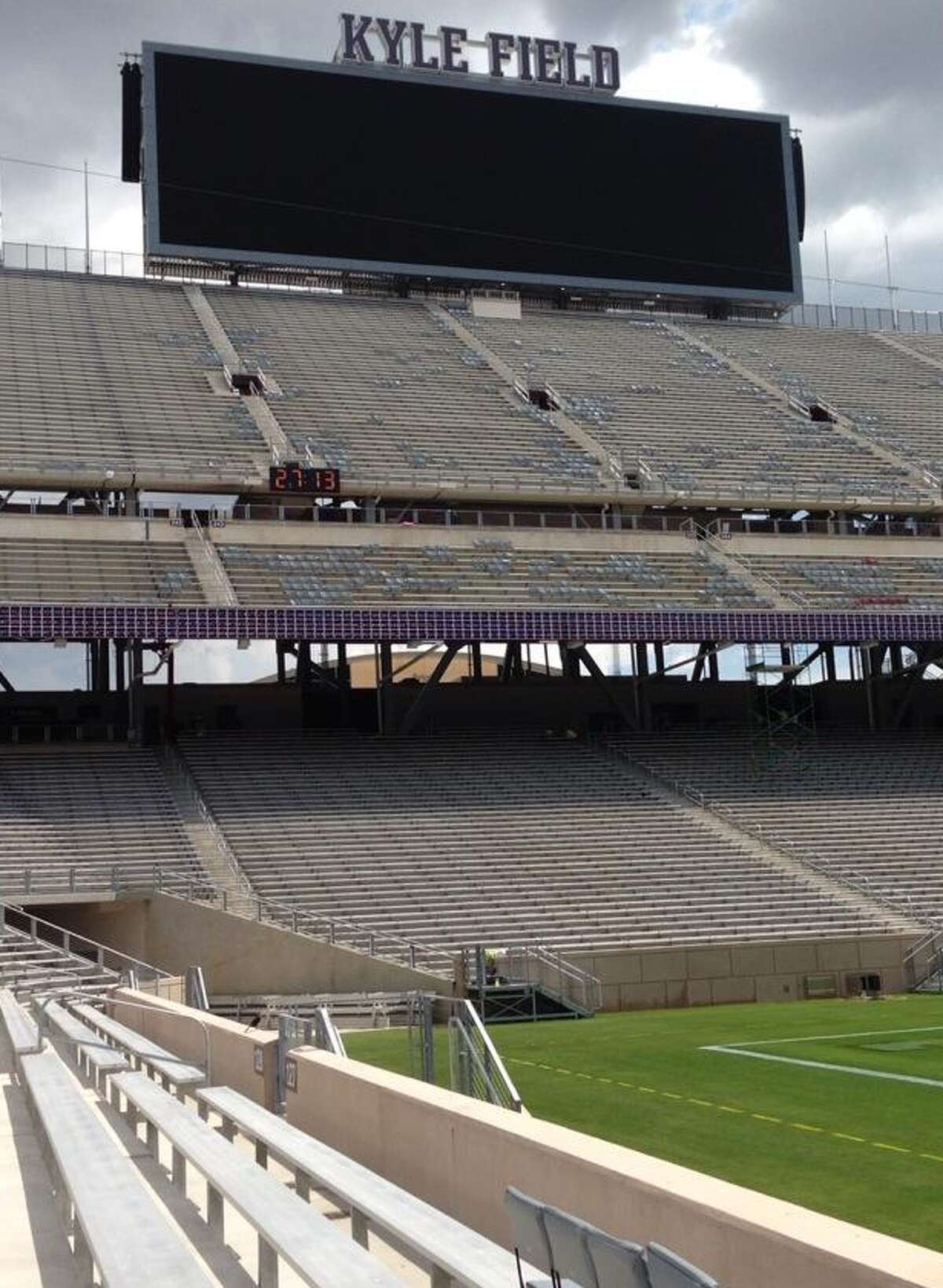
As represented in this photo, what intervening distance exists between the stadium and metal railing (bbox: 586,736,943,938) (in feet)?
0.61

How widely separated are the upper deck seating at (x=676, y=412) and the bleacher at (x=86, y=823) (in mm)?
18449

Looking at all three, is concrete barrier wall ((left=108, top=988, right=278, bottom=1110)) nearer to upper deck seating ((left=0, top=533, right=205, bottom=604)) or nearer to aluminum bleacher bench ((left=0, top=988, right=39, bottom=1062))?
aluminum bleacher bench ((left=0, top=988, right=39, bottom=1062))

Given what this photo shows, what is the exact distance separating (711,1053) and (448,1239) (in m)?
14.6

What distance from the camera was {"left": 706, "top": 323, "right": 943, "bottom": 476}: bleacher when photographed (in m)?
51.6

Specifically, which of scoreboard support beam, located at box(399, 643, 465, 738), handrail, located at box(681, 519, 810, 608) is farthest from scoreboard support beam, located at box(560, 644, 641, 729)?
handrail, located at box(681, 519, 810, 608)

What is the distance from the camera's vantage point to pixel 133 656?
124 ft

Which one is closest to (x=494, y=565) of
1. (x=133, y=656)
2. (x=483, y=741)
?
(x=483, y=741)

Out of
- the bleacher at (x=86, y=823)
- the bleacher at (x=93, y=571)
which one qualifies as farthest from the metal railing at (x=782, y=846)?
the bleacher at (x=86, y=823)

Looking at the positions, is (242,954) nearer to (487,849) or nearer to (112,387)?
(487,849)

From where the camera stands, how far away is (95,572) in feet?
120

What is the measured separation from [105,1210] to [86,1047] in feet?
16.7

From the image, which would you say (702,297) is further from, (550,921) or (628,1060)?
(628,1060)

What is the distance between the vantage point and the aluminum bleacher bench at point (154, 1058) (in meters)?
8.31

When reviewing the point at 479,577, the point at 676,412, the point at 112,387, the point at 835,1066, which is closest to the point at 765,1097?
the point at 835,1066
